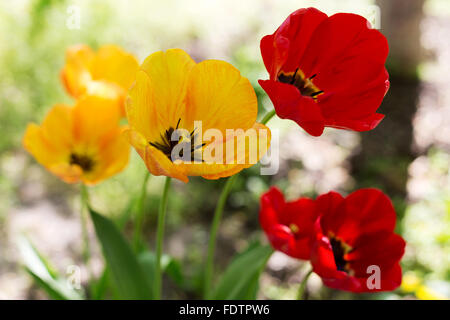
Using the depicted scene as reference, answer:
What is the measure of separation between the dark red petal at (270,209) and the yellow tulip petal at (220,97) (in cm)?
17

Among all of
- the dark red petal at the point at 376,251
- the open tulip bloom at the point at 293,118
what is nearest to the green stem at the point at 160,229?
the open tulip bloom at the point at 293,118

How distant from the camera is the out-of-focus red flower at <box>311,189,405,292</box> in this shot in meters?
0.55

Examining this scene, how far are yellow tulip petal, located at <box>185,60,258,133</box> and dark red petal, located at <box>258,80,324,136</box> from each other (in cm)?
3

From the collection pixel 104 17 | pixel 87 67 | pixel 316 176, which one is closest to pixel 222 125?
pixel 87 67

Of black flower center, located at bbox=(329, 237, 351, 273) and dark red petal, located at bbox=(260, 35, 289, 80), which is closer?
dark red petal, located at bbox=(260, 35, 289, 80)

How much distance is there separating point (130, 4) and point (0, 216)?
1.66 meters

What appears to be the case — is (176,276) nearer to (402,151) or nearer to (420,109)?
(402,151)

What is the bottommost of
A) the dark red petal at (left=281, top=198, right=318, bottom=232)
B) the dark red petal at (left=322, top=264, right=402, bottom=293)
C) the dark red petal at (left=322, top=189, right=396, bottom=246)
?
the dark red petal at (left=322, top=264, right=402, bottom=293)

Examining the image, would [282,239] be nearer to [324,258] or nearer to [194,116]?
[324,258]

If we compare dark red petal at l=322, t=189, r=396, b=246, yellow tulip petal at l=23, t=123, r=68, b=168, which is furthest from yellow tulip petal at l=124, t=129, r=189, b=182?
yellow tulip petal at l=23, t=123, r=68, b=168

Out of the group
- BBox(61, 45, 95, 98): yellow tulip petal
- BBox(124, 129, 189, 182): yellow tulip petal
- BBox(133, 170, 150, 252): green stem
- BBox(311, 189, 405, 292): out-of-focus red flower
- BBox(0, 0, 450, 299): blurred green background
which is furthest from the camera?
BBox(0, 0, 450, 299): blurred green background

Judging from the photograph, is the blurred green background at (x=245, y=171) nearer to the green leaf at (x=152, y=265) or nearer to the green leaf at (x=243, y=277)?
the green leaf at (x=152, y=265)

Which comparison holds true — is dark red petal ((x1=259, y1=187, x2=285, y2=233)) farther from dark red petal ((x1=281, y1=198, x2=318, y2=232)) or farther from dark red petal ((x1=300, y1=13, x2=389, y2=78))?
dark red petal ((x1=300, y1=13, x2=389, y2=78))

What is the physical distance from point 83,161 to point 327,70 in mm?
443
